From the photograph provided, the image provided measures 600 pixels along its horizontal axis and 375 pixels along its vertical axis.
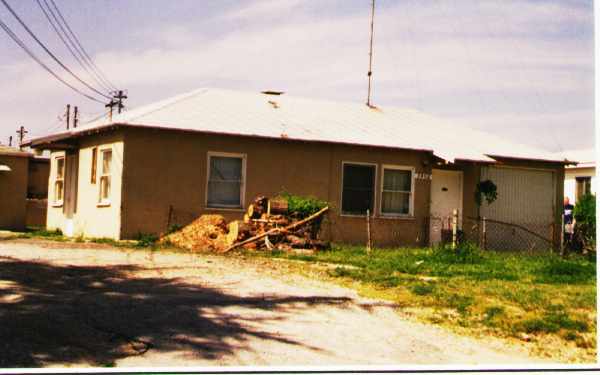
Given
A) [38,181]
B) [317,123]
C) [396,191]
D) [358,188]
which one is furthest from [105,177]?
[38,181]

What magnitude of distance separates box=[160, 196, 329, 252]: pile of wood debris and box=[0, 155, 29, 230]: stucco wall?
8.00 meters

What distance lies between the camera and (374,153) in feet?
61.4

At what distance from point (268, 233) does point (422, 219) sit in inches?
234

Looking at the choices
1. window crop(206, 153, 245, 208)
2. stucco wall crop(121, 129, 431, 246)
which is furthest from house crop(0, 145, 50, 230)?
window crop(206, 153, 245, 208)

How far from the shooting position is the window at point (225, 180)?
1731 cm

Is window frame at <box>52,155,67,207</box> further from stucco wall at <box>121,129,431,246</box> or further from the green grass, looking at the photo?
the green grass

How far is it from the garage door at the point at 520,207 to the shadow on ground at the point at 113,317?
12.4 metres

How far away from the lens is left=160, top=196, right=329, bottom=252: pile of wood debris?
14383mm

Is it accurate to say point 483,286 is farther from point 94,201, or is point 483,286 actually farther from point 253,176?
point 94,201

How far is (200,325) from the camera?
6906 millimetres

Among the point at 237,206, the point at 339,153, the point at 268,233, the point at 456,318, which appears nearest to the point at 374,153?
the point at 339,153

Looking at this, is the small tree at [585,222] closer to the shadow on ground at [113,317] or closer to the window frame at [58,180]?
the shadow on ground at [113,317]

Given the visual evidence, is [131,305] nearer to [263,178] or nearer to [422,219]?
[263,178]

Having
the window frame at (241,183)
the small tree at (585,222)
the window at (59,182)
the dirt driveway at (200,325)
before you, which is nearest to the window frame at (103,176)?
the window frame at (241,183)
